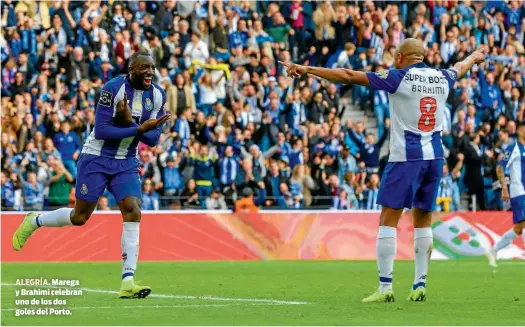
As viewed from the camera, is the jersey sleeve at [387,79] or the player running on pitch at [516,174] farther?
the player running on pitch at [516,174]

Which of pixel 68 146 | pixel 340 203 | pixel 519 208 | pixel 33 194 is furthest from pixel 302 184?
pixel 519 208

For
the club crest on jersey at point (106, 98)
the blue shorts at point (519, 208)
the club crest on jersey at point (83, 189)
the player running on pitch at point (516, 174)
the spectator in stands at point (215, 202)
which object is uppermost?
the club crest on jersey at point (106, 98)

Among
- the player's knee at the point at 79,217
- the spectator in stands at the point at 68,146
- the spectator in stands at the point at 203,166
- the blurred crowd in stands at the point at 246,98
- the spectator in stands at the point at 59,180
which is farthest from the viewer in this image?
the spectator in stands at the point at 203,166

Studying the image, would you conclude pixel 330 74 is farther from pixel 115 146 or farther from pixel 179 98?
pixel 179 98

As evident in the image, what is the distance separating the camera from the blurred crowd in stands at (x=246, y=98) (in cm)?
2616

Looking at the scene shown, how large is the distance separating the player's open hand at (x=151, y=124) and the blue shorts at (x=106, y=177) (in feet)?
2.15

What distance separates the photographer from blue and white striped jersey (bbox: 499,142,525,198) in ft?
61.3

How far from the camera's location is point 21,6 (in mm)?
28375

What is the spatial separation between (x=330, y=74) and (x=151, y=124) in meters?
2.01

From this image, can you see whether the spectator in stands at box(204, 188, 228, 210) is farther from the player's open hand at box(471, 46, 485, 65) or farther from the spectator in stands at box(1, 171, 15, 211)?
the player's open hand at box(471, 46, 485, 65)

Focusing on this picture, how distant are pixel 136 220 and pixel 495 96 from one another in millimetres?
19022

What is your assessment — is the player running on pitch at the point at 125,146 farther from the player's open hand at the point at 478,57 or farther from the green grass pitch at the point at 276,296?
the player's open hand at the point at 478,57

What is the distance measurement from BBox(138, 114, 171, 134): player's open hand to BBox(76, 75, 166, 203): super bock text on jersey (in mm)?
224

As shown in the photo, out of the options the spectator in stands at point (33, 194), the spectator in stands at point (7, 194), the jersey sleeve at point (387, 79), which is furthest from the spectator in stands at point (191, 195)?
the jersey sleeve at point (387, 79)
